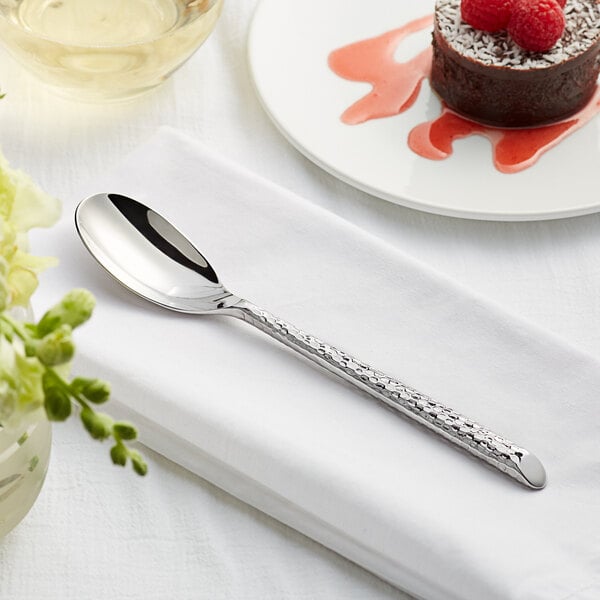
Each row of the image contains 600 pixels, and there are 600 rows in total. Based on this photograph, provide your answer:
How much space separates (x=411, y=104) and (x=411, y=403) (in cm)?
46

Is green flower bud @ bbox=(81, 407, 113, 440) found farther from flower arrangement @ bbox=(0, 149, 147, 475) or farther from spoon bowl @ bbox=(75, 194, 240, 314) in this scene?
spoon bowl @ bbox=(75, 194, 240, 314)

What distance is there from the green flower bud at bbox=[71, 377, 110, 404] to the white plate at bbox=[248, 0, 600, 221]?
560 millimetres

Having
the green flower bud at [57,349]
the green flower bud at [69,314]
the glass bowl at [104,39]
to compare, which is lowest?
the glass bowl at [104,39]

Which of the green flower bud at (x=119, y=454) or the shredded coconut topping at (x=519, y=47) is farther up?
the green flower bud at (x=119, y=454)

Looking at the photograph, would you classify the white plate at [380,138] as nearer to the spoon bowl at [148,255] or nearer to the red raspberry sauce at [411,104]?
the red raspberry sauce at [411,104]

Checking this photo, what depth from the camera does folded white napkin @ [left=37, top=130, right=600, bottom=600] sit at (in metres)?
0.59

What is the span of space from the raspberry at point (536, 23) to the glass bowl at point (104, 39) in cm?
29

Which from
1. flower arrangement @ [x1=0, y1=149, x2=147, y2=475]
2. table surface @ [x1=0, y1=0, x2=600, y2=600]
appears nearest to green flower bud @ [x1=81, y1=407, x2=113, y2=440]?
flower arrangement @ [x1=0, y1=149, x2=147, y2=475]

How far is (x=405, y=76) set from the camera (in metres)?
1.05

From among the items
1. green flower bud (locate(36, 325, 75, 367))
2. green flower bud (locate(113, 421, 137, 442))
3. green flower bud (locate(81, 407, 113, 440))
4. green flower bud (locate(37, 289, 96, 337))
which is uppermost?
green flower bud (locate(36, 325, 75, 367))

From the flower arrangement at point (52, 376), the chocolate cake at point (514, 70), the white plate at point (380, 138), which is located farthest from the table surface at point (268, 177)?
the flower arrangement at point (52, 376)

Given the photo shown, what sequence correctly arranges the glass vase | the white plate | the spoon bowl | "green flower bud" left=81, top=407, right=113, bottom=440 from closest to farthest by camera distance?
"green flower bud" left=81, top=407, right=113, bottom=440 → the glass vase → the spoon bowl → the white plate

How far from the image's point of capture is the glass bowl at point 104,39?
36.0 inches

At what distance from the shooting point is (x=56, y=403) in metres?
0.35
